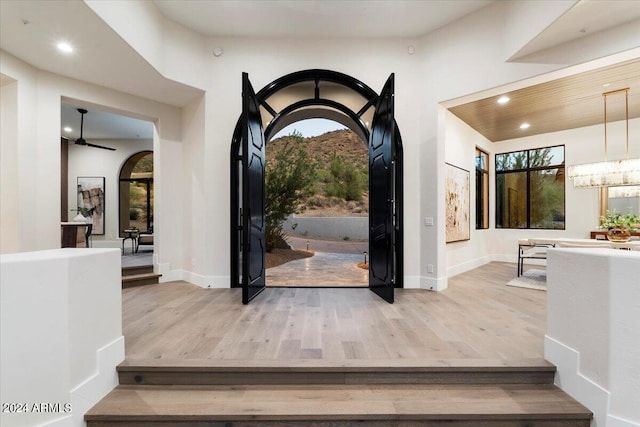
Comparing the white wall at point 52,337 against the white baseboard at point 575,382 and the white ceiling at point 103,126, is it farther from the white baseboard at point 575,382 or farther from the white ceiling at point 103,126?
the white ceiling at point 103,126

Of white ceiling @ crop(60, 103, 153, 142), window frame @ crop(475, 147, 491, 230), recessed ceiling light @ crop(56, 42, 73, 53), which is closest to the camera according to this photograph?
recessed ceiling light @ crop(56, 42, 73, 53)

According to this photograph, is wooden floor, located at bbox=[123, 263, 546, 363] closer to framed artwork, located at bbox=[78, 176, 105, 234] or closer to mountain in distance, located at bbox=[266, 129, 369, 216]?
framed artwork, located at bbox=[78, 176, 105, 234]

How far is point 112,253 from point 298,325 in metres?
1.72

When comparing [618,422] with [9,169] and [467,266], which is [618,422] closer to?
[467,266]

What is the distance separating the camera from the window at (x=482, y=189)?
258 inches

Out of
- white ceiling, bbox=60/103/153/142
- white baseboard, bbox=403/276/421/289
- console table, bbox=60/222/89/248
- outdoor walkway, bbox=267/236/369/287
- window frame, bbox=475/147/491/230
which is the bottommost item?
outdoor walkway, bbox=267/236/369/287

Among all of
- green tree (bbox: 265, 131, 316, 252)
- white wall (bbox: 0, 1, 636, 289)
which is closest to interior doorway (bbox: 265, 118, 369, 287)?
green tree (bbox: 265, 131, 316, 252)

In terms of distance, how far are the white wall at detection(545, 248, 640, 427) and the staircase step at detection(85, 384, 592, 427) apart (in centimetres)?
14

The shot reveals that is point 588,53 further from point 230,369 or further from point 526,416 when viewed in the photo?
point 230,369

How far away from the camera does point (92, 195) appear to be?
796cm

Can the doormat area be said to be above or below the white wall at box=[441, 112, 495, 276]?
below

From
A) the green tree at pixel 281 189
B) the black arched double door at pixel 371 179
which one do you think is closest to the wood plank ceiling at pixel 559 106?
the black arched double door at pixel 371 179

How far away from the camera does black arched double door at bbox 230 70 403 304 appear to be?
11.4 ft

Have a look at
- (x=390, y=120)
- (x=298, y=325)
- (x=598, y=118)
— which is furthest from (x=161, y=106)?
(x=598, y=118)
